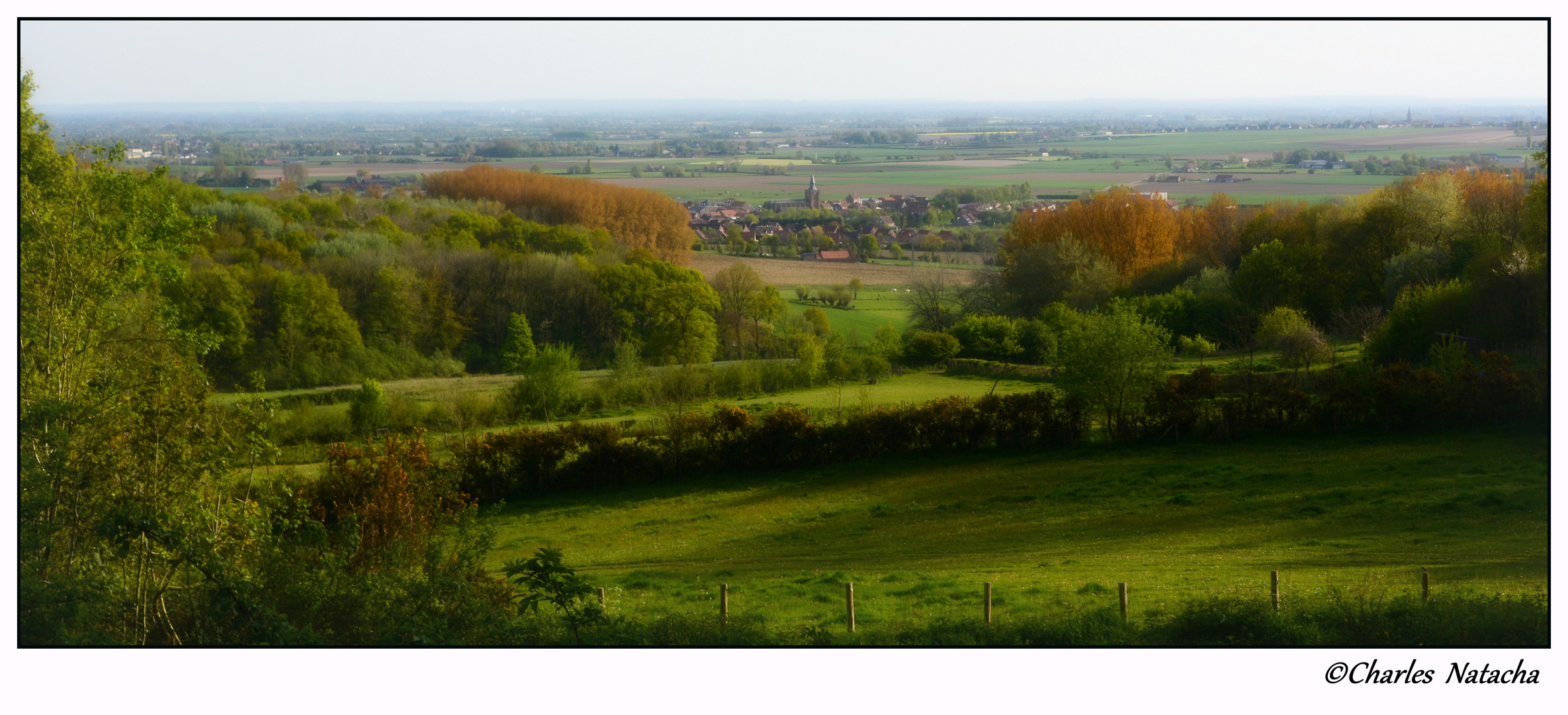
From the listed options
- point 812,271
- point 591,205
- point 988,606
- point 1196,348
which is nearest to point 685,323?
point 812,271

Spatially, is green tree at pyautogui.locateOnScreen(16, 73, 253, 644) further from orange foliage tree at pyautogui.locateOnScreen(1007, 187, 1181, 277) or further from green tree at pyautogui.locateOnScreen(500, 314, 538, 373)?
orange foliage tree at pyautogui.locateOnScreen(1007, 187, 1181, 277)

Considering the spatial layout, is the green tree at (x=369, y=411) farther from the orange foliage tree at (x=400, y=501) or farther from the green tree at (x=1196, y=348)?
the green tree at (x=1196, y=348)

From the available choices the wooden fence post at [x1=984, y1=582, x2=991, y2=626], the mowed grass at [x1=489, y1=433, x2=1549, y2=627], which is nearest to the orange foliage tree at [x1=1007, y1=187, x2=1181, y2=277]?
the mowed grass at [x1=489, y1=433, x2=1549, y2=627]

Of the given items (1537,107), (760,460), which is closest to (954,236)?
(760,460)

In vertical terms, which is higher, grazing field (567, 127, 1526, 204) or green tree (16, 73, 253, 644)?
grazing field (567, 127, 1526, 204)

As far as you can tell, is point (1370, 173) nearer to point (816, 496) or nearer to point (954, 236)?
point (954, 236)

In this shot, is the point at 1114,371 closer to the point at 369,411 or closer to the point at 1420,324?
the point at 1420,324
